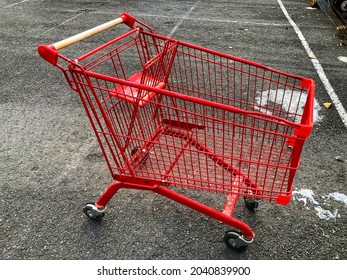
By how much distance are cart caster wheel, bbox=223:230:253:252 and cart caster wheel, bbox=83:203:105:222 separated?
0.97m

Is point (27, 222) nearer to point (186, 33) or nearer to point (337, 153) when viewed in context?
point (337, 153)

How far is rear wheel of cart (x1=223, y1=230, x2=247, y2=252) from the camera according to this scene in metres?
2.27

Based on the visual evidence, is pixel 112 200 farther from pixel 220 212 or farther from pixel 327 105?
pixel 327 105

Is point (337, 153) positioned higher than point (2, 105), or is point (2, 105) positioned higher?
point (2, 105)

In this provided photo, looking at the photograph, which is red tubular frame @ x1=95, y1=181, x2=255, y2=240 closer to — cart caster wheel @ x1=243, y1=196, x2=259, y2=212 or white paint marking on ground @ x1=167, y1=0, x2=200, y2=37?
cart caster wheel @ x1=243, y1=196, x2=259, y2=212

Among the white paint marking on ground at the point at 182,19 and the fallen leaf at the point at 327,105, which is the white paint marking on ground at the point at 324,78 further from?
the white paint marking on ground at the point at 182,19

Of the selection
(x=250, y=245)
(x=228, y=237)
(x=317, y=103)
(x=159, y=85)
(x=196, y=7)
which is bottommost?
(x=196, y=7)

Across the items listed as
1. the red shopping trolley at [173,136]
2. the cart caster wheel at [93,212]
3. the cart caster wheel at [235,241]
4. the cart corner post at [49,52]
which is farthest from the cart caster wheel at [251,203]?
the cart corner post at [49,52]

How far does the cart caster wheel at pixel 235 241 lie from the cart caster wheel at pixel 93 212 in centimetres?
97

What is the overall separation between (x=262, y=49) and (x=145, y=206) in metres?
4.39

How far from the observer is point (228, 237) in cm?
229

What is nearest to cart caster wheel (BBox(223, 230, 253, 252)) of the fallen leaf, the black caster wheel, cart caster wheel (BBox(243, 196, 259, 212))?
cart caster wheel (BBox(243, 196, 259, 212))

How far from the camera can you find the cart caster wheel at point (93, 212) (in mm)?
2504
